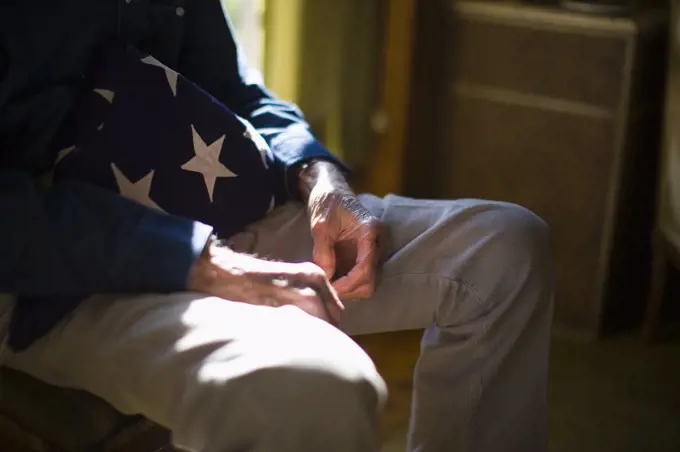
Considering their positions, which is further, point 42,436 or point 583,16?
point 583,16

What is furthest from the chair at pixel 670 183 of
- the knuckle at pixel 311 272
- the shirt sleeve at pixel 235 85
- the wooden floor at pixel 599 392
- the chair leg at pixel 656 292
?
the knuckle at pixel 311 272

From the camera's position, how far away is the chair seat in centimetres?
81

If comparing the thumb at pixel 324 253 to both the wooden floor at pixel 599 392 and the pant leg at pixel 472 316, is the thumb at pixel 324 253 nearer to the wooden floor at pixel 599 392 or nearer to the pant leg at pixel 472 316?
the pant leg at pixel 472 316

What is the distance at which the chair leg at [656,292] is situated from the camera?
1.77 metres

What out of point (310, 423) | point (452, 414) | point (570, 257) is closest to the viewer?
point (310, 423)

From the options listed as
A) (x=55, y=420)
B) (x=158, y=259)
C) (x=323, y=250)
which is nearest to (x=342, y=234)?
(x=323, y=250)

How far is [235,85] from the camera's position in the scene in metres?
1.19

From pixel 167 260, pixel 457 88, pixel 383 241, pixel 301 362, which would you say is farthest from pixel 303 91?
pixel 301 362

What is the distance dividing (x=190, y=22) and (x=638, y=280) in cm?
125

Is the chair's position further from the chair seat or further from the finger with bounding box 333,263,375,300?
the chair seat

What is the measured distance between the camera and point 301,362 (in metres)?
0.72

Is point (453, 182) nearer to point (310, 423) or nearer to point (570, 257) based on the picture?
point (570, 257)

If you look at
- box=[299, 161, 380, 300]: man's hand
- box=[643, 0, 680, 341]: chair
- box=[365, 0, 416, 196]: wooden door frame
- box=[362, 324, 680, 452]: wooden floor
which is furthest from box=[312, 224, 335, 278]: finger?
box=[365, 0, 416, 196]: wooden door frame

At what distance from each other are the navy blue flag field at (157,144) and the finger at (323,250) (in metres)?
0.09
